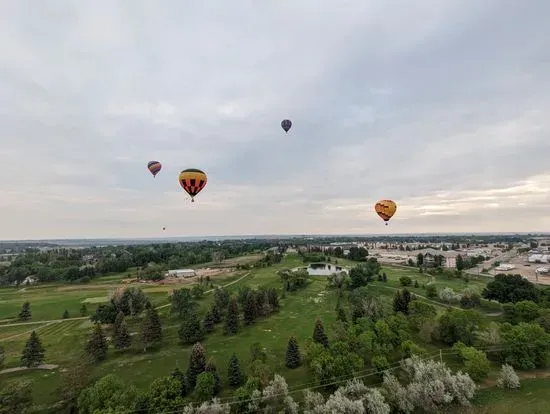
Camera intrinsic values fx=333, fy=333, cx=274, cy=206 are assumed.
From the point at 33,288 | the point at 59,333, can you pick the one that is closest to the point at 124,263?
the point at 33,288

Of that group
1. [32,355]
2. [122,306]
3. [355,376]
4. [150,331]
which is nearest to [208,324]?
[150,331]

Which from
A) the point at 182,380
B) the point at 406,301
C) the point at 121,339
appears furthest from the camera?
the point at 406,301

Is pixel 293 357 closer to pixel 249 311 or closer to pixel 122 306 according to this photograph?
pixel 249 311

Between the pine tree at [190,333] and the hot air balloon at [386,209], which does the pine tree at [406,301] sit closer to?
the hot air balloon at [386,209]

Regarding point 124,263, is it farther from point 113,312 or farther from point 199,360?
point 199,360

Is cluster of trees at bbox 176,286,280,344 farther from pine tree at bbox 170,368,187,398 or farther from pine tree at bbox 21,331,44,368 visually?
pine tree at bbox 21,331,44,368

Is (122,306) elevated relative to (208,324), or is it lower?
elevated

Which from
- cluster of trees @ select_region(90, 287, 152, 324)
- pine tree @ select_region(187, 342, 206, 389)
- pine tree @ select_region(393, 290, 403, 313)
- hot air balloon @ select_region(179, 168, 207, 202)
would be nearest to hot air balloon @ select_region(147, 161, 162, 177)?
hot air balloon @ select_region(179, 168, 207, 202)
